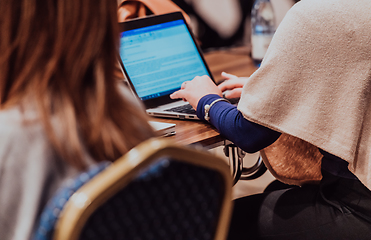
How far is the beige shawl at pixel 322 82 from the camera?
79 centimetres

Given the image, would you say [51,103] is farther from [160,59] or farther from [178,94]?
[160,59]

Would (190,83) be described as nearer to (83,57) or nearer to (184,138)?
(184,138)

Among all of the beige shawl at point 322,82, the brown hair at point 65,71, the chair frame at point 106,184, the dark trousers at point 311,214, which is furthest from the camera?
the dark trousers at point 311,214

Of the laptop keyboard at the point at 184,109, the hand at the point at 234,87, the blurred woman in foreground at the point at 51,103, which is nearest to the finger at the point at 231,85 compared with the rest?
the hand at the point at 234,87

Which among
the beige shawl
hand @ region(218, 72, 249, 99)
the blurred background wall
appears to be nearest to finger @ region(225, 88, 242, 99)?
hand @ region(218, 72, 249, 99)

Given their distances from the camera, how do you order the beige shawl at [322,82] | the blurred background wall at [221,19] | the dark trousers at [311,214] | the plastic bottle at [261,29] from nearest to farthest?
1. the beige shawl at [322,82]
2. the dark trousers at [311,214]
3. the plastic bottle at [261,29]
4. the blurred background wall at [221,19]

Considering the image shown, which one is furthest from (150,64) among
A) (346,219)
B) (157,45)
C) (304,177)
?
(346,219)

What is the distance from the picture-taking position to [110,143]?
49 centimetres

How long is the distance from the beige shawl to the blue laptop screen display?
0.44m

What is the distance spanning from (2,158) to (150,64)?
2.78 ft

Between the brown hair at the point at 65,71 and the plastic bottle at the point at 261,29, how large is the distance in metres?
1.35

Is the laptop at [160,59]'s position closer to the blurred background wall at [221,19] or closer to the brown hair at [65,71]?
the brown hair at [65,71]

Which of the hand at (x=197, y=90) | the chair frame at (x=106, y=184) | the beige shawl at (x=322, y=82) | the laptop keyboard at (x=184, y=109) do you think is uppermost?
the chair frame at (x=106, y=184)

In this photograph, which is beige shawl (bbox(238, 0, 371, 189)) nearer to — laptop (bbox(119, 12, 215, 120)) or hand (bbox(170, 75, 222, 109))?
hand (bbox(170, 75, 222, 109))
